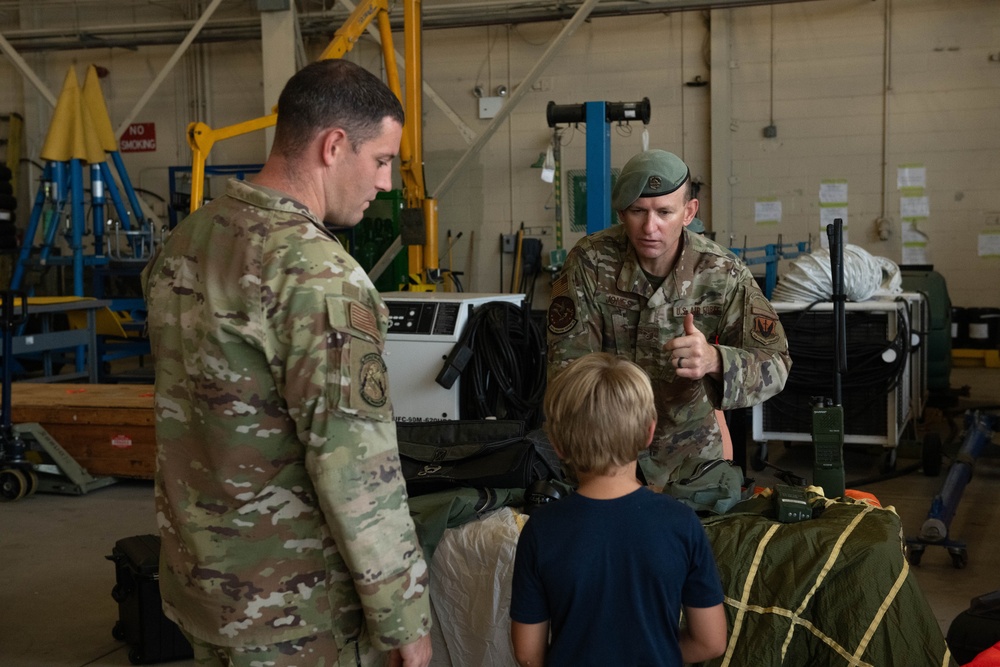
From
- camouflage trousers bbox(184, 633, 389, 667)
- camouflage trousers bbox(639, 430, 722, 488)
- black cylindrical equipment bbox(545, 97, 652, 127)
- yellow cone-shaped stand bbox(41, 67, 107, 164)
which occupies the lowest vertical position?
camouflage trousers bbox(184, 633, 389, 667)

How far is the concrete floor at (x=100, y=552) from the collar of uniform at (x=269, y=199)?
7.42 feet

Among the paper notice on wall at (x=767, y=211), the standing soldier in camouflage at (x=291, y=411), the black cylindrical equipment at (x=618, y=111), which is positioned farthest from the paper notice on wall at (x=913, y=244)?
the standing soldier in camouflage at (x=291, y=411)

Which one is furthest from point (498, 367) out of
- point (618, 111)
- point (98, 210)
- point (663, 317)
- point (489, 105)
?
point (489, 105)

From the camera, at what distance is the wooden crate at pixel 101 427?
5.31 metres

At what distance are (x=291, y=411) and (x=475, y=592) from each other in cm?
132

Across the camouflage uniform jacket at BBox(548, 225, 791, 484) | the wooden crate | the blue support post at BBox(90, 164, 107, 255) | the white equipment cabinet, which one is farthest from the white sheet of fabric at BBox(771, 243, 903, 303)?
the blue support post at BBox(90, 164, 107, 255)

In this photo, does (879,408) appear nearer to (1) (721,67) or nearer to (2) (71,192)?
(1) (721,67)

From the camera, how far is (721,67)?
9625mm

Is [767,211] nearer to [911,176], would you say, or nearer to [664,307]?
[911,176]

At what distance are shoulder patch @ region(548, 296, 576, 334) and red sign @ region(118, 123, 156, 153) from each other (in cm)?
998

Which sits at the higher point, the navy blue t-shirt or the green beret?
the green beret

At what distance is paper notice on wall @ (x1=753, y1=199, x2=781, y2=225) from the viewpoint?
967cm

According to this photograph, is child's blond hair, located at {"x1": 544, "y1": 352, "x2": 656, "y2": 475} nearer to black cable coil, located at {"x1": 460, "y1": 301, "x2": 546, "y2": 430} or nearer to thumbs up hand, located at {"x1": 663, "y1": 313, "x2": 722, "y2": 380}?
thumbs up hand, located at {"x1": 663, "y1": 313, "x2": 722, "y2": 380}

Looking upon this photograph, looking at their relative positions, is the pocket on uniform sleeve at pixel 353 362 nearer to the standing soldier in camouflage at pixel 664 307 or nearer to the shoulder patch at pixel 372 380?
the shoulder patch at pixel 372 380
